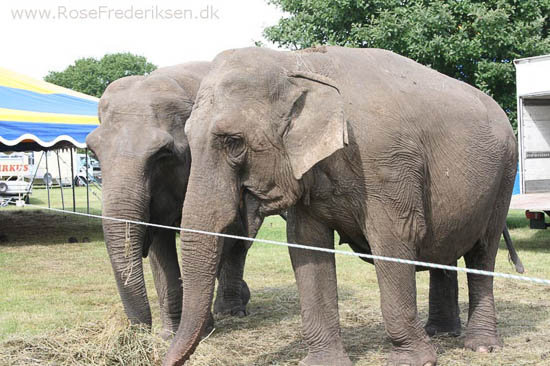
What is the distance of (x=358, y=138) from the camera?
4820mm

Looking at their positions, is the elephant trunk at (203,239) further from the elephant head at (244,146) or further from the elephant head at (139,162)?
the elephant head at (139,162)

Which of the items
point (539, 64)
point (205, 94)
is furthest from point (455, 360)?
point (539, 64)

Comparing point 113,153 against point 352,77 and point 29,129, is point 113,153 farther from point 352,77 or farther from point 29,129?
point 29,129

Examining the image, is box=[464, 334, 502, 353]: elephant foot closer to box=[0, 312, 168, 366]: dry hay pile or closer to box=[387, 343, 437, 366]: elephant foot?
box=[387, 343, 437, 366]: elephant foot

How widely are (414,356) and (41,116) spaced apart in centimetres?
1036

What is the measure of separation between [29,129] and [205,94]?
30.8 feet

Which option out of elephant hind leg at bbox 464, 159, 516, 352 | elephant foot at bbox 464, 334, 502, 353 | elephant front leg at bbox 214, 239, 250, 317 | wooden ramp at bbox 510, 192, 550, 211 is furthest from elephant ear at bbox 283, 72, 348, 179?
wooden ramp at bbox 510, 192, 550, 211

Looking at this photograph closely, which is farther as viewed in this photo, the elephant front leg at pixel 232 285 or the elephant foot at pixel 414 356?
the elephant front leg at pixel 232 285

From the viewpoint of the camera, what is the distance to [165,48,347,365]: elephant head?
14.7ft

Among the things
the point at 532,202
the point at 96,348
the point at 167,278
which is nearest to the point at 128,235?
the point at 96,348

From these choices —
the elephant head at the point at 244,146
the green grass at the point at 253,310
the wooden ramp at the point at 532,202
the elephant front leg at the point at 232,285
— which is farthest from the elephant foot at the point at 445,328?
the wooden ramp at the point at 532,202

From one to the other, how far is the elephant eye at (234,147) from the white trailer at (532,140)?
9768 mm

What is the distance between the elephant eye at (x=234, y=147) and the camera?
4.52 metres

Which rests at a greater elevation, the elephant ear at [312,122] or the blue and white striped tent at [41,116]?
the blue and white striped tent at [41,116]
